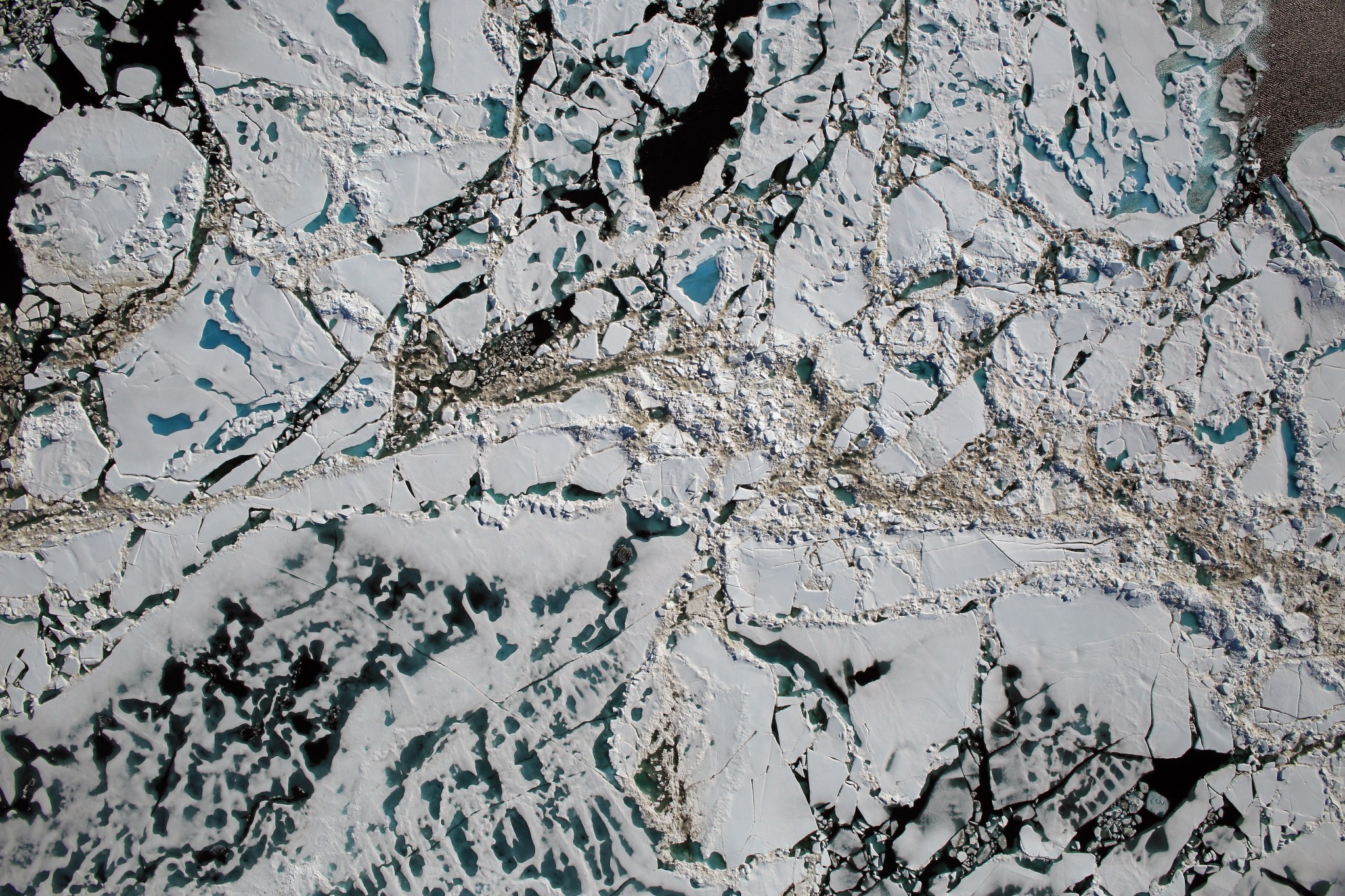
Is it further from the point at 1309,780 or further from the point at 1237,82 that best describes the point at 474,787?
the point at 1237,82

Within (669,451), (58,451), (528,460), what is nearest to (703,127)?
(669,451)

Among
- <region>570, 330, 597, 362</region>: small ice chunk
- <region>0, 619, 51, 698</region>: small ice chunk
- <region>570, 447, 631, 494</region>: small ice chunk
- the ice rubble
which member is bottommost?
<region>0, 619, 51, 698</region>: small ice chunk

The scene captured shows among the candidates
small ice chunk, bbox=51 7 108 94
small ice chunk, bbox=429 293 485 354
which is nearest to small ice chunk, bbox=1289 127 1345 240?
small ice chunk, bbox=429 293 485 354

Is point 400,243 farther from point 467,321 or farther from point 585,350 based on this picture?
point 585,350

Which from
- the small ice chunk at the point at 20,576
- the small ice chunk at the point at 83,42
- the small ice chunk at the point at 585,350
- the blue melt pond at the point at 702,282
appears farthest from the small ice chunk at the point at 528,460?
the small ice chunk at the point at 83,42

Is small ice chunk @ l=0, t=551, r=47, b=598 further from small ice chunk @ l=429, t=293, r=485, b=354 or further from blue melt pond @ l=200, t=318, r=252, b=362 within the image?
small ice chunk @ l=429, t=293, r=485, b=354

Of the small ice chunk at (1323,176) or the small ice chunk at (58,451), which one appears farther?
the small ice chunk at (1323,176)

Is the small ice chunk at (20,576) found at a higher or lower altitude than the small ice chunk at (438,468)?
lower

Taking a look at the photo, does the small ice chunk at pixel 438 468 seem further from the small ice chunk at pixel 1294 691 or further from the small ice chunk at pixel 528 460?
the small ice chunk at pixel 1294 691

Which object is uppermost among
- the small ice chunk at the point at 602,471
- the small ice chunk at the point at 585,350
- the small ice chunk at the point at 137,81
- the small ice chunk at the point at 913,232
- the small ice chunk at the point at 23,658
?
the small ice chunk at the point at 137,81
